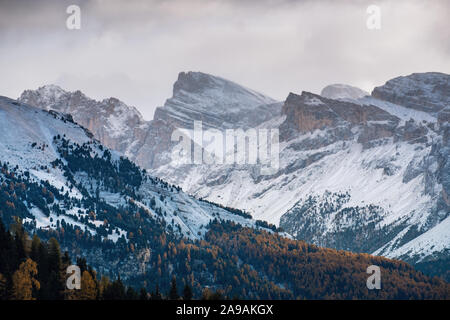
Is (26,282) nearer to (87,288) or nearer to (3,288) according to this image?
(3,288)

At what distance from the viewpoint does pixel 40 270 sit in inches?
7362

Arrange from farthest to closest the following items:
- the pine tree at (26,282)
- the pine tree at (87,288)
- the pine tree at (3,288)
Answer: the pine tree at (87,288)
the pine tree at (26,282)
the pine tree at (3,288)

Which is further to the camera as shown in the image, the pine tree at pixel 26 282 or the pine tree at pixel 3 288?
the pine tree at pixel 26 282

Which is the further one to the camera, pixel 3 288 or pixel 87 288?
pixel 87 288

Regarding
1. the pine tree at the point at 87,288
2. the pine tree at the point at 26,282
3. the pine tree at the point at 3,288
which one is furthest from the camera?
the pine tree at the point at 87,288

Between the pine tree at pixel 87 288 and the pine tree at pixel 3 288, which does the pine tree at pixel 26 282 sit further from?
the pine tree at pixel 87 288

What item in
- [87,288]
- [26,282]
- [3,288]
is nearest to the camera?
[3,288]

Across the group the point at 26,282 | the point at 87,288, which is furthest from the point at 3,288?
the point at 87,288

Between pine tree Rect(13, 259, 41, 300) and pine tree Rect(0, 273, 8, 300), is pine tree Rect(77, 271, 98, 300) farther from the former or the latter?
pine tree Rect(0, 273, 8, 300)

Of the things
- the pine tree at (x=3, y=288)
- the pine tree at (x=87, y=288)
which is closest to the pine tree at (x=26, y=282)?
the pine tree at (x=3, y=288)

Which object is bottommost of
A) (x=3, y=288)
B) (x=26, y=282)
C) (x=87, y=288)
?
(x=87, y=288)
